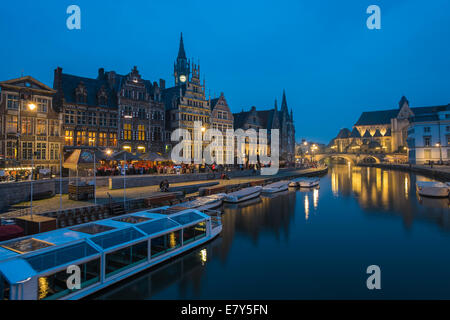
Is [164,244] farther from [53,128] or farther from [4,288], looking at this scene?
[53,128]

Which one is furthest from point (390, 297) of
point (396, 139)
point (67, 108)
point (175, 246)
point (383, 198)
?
point (396, 139)

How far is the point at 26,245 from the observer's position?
386 inches

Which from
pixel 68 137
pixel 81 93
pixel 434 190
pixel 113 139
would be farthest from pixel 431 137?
pixel 68 137

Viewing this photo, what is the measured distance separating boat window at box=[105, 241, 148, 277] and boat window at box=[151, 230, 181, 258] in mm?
659

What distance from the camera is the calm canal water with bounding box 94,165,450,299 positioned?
11672mm

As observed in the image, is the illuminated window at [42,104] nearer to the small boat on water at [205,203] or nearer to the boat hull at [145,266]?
the small boat on water at [205,203]

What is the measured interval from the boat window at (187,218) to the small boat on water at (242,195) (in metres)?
13.0

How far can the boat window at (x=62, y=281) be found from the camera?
9.04 m

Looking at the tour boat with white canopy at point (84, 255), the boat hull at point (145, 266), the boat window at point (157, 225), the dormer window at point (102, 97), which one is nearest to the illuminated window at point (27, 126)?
the dormer window at point (102, 97)

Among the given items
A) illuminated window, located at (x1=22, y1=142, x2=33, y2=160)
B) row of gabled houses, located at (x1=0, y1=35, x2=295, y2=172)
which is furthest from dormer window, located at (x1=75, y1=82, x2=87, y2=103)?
illuminated window, located at (x1=22, y1=142, x2=33, y2=160)

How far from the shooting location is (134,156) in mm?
28906

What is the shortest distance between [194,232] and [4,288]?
31.1 ft

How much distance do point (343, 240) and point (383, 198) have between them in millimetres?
20250
